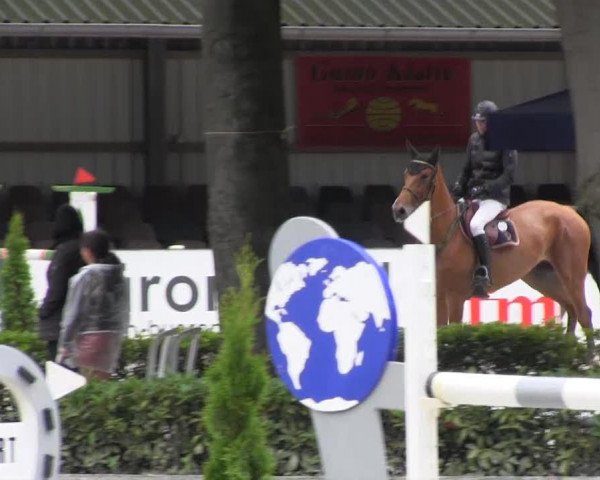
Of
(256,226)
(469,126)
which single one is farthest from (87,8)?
(256,226)

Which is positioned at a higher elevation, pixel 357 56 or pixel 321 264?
pixel 357 56

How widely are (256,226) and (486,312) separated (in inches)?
222

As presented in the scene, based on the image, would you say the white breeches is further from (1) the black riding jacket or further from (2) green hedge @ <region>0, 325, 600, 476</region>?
(2) green hedge @ <region>0, 325, 600, 476</region>

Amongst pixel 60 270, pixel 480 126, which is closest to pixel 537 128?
pixel 480 126

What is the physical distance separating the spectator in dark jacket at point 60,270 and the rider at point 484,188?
3.82 metres

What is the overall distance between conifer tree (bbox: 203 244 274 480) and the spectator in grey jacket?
4262mm

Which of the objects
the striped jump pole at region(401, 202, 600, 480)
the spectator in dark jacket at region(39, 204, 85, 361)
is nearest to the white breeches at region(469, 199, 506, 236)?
the spectator in dark jacket at region(39, 204, 85, 361)

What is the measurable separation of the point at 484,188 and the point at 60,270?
4.28 m

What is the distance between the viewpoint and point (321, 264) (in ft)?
18.1

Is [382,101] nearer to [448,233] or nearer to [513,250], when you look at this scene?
[513,250]

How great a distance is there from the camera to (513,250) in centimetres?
1365

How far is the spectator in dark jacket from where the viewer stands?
34.3 ft

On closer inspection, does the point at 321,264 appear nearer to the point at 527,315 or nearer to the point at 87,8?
the point at 527,315

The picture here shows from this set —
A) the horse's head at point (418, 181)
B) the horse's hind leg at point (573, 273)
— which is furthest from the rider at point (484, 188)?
the horse's hind leg at point (573, 273)
